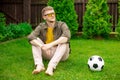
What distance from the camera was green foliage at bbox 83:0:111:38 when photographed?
14672 millimetres

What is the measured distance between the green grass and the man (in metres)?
0.24

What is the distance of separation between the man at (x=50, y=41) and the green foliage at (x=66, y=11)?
6555 mm

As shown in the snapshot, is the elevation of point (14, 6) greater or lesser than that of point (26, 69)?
greater

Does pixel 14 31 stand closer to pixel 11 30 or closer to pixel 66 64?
pixel 11 30

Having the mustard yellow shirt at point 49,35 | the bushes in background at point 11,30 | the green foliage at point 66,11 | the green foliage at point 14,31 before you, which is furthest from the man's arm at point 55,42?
the green foliage at point 66,11

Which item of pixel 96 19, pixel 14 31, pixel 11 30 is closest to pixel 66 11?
pixel 96 19

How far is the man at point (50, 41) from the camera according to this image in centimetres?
771

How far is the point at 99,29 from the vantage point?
14.7 m

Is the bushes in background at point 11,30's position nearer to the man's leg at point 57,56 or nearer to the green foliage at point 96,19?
the green foliage at point 96,19

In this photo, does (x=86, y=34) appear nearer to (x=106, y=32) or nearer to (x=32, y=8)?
(x=106, y=32)

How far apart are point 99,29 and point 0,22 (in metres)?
4.31

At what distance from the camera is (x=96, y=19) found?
14867 mm

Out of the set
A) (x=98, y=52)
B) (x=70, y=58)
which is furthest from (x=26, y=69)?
(x=98, y=52)

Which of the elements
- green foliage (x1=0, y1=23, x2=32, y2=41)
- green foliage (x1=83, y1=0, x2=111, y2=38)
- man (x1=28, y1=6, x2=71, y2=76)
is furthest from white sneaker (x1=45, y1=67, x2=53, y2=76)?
green foliage (x1=83, y1=0, x2=111, y2=38)
